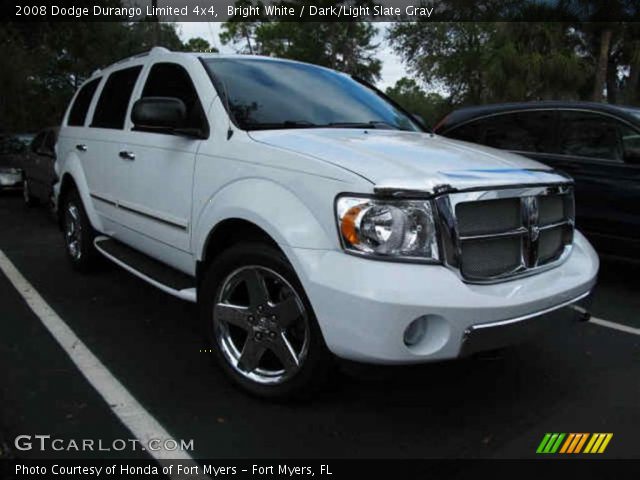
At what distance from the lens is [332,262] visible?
8.71ft

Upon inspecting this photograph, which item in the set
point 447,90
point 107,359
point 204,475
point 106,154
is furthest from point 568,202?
point 447,90

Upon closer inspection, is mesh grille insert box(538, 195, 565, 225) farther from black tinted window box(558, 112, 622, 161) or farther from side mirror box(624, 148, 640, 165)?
black tinted window box(558, 112, 622, 161)

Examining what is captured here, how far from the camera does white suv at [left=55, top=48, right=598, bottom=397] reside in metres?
2.60

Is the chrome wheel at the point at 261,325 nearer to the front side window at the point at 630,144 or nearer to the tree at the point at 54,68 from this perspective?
the front side window at the point at 630,144

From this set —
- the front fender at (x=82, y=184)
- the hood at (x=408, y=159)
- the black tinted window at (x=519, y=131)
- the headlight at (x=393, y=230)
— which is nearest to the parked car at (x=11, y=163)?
the front fender at (x=82, y=184)

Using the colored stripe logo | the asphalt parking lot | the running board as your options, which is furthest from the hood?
the colored stripe logo

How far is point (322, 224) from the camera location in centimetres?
273

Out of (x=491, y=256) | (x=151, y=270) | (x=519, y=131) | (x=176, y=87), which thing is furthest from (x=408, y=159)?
(x=519, y=131)

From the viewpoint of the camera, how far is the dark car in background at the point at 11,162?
12336 millimetres

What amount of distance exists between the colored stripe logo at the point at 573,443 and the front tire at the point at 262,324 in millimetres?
1096

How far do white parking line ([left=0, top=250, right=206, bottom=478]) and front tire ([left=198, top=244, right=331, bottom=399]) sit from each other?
1.68 ft

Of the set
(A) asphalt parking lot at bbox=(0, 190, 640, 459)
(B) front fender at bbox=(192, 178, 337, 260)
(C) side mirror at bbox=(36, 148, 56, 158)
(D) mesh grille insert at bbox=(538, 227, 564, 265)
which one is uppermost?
(B) front fender at bbox=(192, 178, 337, 260)

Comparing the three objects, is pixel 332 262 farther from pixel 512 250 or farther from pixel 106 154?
pixel 106 154

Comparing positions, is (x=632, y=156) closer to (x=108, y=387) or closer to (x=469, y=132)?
(x=469, y=132)
